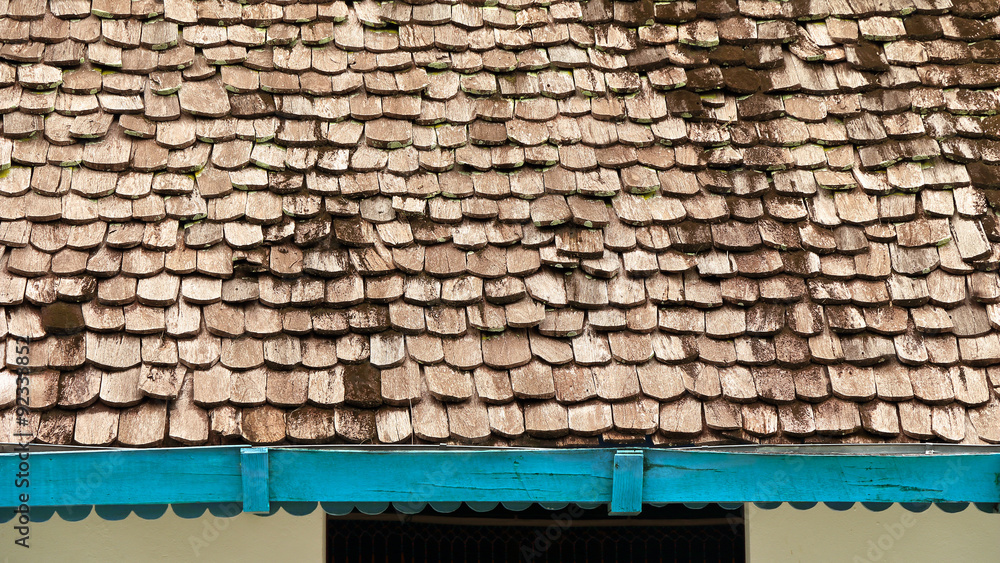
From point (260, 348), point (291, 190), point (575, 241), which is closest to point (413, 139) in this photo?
point (291, 190)

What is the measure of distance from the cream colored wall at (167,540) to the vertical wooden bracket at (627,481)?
1830 mm

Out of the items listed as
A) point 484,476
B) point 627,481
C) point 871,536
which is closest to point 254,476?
point 484,476

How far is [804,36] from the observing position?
14.2 ft

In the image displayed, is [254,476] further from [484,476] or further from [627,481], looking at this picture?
[627,481]

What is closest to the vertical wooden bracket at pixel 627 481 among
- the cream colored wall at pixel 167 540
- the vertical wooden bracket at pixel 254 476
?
the vertical wooden bracket at pixel 254 476

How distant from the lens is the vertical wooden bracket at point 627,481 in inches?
126

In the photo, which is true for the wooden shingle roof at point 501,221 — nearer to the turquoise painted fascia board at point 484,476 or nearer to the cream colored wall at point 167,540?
the turquoise painted fascia board at point 484,476

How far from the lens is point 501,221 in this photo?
147 inches

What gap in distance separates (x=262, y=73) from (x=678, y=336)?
7.64ft

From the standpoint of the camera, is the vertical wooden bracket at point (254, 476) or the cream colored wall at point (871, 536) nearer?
the vertical wooden bracket at point (254, 476)

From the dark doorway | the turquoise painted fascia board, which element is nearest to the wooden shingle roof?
the turquoise painted fascia board

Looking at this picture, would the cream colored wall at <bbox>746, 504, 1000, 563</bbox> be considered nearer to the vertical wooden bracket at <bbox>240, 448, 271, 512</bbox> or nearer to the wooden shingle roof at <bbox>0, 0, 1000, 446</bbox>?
the wooden shingle roof at <bbox>0, 0, 1000, 446</bbox>

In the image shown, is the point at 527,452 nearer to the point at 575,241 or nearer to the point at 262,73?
the point at 575,241

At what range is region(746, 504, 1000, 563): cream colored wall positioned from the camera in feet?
14.5
